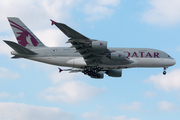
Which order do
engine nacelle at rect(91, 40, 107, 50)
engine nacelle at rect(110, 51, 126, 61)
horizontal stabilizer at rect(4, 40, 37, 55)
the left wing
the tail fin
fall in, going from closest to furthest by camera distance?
the left wing → engine nacelle at rect(91, 40, 107, 50) → horizontal stabilizer at rect(4, 40, 37, 55) → engine nacelle at rect(110, 51, 126, 61) → the tail fin

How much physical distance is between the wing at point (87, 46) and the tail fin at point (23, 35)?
9185mm

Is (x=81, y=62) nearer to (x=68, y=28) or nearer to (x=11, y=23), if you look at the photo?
(x=68, y=28)

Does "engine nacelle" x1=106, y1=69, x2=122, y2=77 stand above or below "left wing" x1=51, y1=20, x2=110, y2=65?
below

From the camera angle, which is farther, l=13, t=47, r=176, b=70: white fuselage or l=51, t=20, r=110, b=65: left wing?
l=13, t=47, r=176, b=70: white fuselage

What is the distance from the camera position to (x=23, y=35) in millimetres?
47875

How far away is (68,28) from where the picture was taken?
35.5m

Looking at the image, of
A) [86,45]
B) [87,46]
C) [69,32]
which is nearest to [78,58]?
[87,46]

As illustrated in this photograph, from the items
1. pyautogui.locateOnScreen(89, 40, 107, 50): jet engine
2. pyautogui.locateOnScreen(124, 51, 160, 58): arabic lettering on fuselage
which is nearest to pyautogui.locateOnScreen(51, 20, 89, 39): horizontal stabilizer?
pyautogui.locateOnScreen(89, 40, 107, 50): jet engine

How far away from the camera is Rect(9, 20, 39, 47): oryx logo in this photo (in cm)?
4750

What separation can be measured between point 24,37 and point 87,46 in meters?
12.9

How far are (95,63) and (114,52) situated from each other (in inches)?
155

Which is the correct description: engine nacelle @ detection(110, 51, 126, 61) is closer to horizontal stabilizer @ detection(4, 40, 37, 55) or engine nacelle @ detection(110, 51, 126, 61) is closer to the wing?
the wing

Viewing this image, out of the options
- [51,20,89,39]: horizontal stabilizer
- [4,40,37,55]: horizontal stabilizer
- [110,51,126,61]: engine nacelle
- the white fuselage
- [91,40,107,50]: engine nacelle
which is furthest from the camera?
the white fuselage

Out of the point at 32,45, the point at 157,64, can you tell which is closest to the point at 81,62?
the point at 32,45
